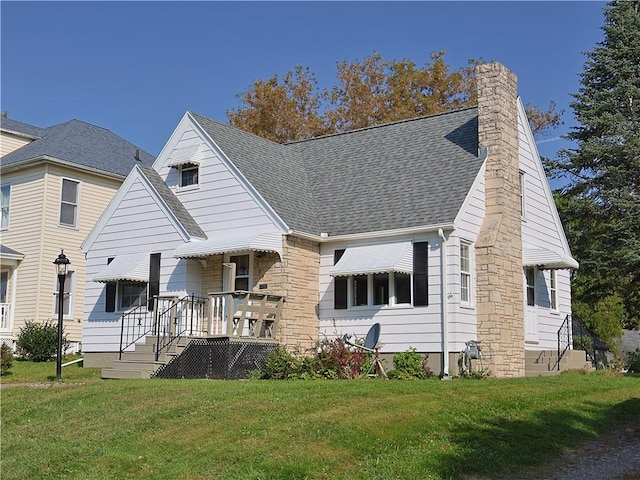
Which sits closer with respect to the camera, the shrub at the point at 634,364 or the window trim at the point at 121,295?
the shrub at the point at 634,364

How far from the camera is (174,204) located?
22.6 m

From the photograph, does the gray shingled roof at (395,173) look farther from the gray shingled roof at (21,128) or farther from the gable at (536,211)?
the gray shingled roof at (21,128)

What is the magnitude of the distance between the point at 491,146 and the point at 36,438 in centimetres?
1350

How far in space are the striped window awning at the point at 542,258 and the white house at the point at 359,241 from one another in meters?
0.05

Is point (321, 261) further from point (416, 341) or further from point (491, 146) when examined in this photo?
point (491, 146)

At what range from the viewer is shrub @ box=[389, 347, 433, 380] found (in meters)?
18.3

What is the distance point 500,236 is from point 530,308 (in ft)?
10.1

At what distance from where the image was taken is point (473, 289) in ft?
65.5

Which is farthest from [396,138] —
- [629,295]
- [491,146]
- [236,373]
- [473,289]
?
[629,295]

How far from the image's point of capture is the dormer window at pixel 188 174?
2308cm

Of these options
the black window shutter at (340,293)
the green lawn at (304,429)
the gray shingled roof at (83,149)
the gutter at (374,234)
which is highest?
the gray shingled roof at (83,149)

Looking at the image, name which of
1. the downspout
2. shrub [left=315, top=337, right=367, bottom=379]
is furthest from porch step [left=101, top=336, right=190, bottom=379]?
the downspout

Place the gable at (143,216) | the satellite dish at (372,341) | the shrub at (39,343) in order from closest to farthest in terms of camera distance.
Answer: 1. the satellite dish at (372,341)
2. the gable at (143,216)
3. the shrub at (39,343)

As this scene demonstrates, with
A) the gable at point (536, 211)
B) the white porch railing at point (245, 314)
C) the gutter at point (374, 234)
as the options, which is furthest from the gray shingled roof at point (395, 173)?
the white porch railing at point (245, 314)
